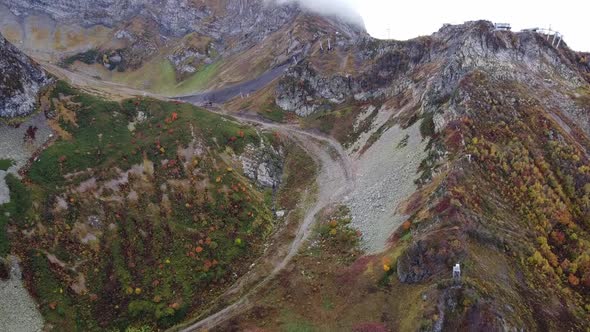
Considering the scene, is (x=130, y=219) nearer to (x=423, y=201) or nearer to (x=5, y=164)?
(x=5, y=164)

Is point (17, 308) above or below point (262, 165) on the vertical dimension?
below

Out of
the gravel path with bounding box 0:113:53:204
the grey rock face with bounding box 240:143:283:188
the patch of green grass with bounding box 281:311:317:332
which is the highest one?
the gravel path with bounding box 0:113:53:204

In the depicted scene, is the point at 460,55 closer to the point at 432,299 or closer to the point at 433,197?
the point at 433,197

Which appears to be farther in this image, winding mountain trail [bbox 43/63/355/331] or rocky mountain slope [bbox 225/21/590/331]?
winding mountain trail [bbox 43/63/355/331]

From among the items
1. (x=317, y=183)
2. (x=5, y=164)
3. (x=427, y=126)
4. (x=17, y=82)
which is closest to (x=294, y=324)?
(x=317, y=183)

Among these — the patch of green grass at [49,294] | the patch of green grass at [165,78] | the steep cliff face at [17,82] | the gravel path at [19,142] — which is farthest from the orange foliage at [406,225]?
the patch of green grass at [165,78]

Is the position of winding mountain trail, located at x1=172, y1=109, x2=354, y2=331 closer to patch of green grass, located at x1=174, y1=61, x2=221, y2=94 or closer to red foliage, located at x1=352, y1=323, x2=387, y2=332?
red foliage, located at x1=352, y1=323, x2=387, y2=332

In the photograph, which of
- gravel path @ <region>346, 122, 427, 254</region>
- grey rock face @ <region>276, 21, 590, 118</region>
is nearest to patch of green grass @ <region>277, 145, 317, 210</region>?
gravel path @ <region>346, 122, 427, 254</region>
